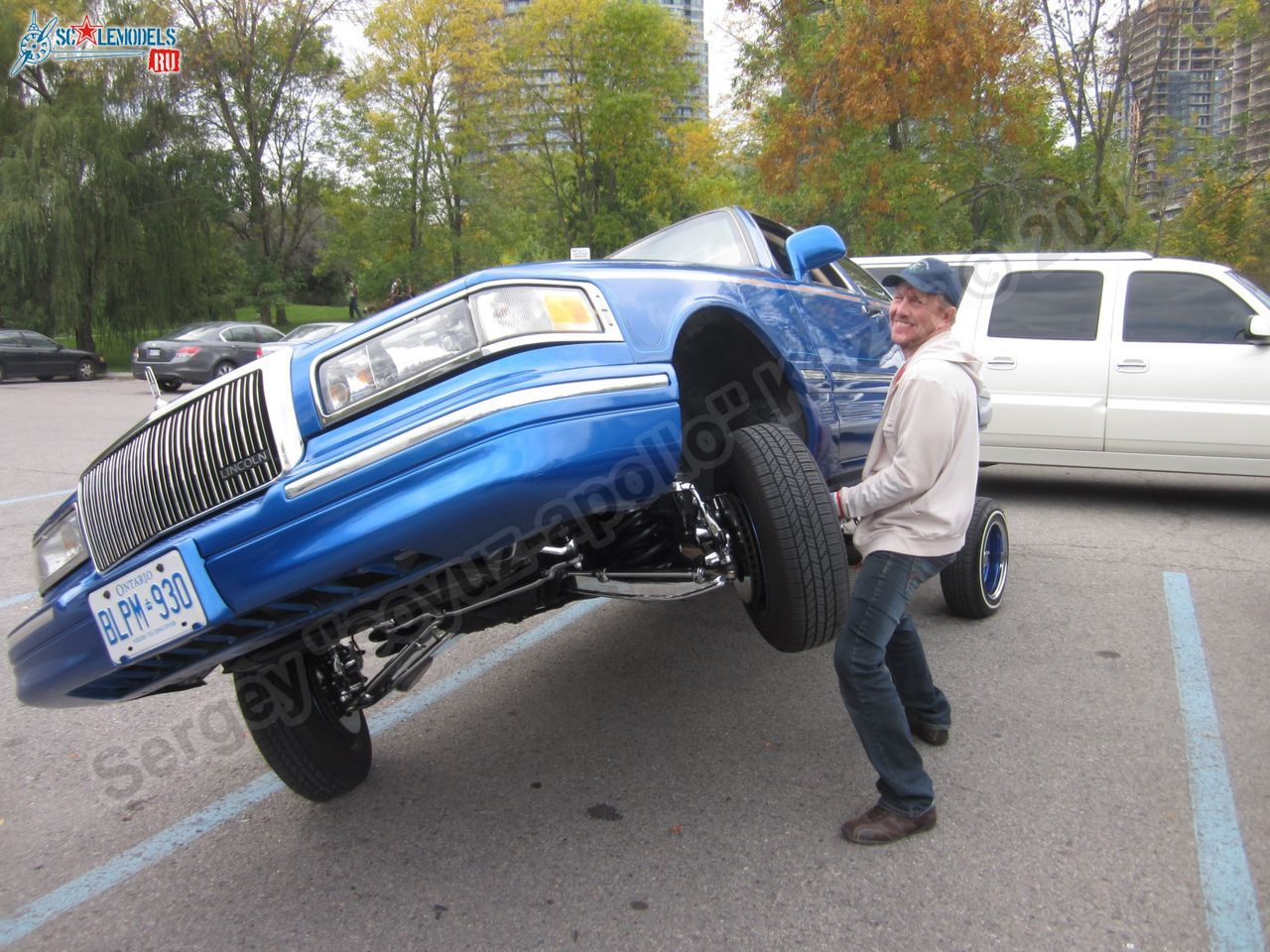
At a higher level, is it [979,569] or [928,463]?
[928,463]

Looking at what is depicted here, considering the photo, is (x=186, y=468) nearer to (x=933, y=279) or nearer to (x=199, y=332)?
(x=933, y=279)

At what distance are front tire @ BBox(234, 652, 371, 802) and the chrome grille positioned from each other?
587mm

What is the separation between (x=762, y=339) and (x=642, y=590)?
3.22ft

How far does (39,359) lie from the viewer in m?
22.5

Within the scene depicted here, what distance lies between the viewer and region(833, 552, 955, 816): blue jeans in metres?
2.54

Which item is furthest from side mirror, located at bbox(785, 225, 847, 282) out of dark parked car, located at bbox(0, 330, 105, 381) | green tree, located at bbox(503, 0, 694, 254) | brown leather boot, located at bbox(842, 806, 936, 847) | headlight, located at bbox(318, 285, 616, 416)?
green tree, located at bbox(503, 0, 694, 254)

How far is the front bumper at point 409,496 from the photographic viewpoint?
1954 mm

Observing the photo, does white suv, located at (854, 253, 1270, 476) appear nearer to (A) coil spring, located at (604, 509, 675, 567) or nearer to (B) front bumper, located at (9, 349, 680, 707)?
(A) coil spring, located at (604, 509, 675, 567)

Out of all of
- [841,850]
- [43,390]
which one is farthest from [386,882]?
[43,390]

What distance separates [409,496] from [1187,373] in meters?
6.64

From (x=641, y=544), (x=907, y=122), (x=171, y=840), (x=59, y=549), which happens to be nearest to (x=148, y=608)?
(x=59, y=549)

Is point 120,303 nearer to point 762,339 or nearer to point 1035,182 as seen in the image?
point 1035,182

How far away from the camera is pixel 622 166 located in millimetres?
36219

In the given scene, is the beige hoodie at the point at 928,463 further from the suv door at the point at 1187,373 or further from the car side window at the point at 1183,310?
the car side window at the point at 1183,310
